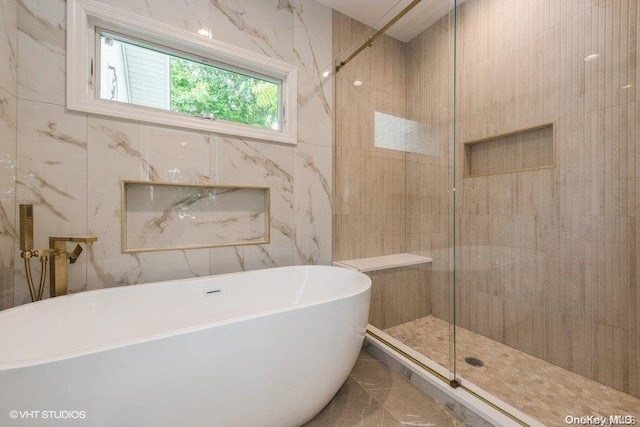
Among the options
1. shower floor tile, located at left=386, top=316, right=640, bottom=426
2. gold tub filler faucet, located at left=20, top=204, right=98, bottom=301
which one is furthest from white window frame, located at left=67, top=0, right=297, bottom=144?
shower floor tile, located at left=386, top=316, right=640, bottom=426

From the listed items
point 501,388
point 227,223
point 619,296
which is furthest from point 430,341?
point 227,223

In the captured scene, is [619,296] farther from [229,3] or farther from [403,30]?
[229,3]

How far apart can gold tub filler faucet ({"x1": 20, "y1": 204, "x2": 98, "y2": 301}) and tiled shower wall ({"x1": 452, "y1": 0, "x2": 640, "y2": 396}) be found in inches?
90.6

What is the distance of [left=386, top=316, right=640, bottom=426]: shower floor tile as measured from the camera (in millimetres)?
1224

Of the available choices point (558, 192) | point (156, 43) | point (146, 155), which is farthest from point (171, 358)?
point (558, 192)

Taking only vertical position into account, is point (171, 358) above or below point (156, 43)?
below

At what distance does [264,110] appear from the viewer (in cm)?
201

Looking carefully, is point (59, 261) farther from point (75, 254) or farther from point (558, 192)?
point (558, 192)

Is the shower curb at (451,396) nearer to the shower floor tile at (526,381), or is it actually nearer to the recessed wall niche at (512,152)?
the shower floor tile at (526,381)

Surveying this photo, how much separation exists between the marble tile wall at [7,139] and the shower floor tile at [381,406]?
1575mm

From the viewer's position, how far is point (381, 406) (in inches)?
50.1

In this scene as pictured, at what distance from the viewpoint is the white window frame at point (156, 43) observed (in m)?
1.36

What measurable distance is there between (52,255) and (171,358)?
1005 millimetres

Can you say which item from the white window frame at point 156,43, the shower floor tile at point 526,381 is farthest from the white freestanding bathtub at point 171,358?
Answer: the white window frame at point 156,43
